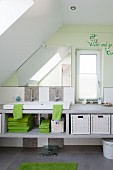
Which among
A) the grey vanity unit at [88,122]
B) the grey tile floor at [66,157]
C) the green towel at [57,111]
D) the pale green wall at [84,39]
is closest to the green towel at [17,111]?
the grey vanity unit at [88,122]

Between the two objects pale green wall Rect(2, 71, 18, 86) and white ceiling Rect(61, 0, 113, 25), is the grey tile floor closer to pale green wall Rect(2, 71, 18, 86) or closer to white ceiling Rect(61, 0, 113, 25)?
pale green wall Rect(2, 71, 18, 86)

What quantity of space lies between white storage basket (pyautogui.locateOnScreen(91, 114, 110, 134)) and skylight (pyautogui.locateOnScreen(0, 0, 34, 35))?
6.20 feet

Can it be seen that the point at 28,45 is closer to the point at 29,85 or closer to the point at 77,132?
the point at 29,85

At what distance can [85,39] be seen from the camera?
139 inches

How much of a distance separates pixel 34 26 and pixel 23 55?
0.71 m

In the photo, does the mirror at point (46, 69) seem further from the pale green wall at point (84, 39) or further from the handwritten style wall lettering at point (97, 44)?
the handwritten style wall lettering at point (97, 44)

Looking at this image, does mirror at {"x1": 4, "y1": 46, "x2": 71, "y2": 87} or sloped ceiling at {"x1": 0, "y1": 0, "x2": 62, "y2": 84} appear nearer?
sloped ceiling at {"x1": 0, "y1": 0, "x2": 62, "y2": 84}

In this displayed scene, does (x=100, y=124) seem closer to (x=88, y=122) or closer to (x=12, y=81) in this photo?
(x=88, y=122)

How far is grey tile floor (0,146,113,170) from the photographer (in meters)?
2.66

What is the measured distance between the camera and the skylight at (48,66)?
11.4 ft

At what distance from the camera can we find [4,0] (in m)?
2.33

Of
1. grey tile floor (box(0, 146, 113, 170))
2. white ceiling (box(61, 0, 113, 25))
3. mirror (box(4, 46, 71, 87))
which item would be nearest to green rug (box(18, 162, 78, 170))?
grey tile floor (box(0, 146, 113, 170))

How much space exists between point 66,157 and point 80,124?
61cm

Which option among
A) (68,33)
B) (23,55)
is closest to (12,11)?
(23,55)
